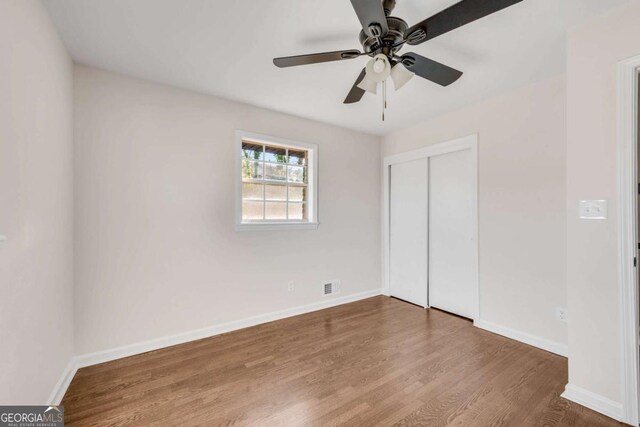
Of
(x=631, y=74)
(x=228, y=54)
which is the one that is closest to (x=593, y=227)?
(x=631, y=74)

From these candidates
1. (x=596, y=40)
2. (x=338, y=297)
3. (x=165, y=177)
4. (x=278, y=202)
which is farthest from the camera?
(x=338, y=297)

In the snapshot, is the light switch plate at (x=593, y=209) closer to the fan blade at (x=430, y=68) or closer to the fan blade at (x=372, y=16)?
the fan blade at (x=430, y=68)

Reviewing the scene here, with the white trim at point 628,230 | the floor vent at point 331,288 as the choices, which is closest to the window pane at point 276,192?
the floor vent at point 331,288

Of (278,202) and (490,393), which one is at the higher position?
(278,202)

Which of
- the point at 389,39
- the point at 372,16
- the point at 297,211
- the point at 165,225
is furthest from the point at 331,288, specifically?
the point at 372,16

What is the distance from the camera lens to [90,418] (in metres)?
1.68

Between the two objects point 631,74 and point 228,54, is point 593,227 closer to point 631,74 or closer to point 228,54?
point 631,74

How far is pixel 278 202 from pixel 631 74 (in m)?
2.99

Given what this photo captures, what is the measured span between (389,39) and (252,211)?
7.35ft

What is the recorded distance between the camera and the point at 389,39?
1.49 metres

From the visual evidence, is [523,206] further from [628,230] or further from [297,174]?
[297,174]

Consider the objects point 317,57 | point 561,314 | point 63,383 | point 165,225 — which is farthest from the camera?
point 165,225

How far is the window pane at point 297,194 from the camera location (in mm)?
3516

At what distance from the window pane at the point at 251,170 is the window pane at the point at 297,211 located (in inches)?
22.2
